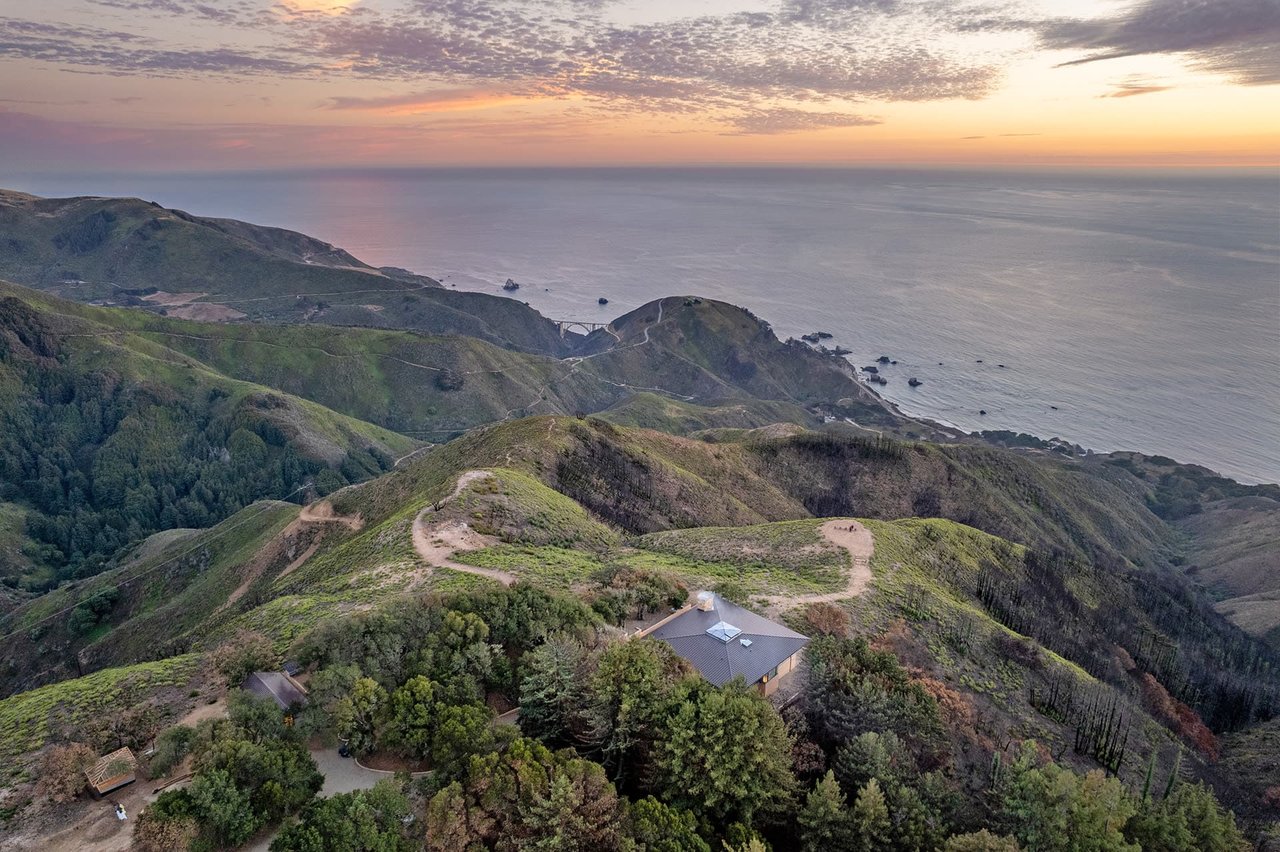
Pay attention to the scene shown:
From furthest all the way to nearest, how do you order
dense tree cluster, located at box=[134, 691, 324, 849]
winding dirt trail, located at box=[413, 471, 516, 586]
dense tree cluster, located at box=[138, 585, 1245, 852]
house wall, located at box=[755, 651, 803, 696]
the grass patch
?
winding dirt trail, located at box=[413, 471, 516, 586] < house wall, located at box=[755, 651, 803, 696] < the grass patch < dense tree cluster, located at box=[134, 691, 324, 849] < dense tree cluster, located at box=[138, 585, 1245, 852]

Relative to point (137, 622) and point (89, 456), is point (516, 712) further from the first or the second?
point (89, 456)

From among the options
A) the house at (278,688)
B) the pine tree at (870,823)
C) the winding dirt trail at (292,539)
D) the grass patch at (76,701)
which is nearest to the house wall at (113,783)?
the house at (278,688)

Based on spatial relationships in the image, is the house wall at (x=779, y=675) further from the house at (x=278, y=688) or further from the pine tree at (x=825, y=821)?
the house at (x=278, y=688)

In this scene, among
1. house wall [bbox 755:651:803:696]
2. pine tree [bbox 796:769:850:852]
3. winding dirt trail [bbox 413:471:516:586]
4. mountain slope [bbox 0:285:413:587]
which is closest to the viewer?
pine tree [bbox 796:769:850:852]

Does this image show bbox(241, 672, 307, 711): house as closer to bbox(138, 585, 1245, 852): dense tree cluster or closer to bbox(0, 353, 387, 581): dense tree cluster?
bbox(138, 585, 1245, 852): dense tree cluster

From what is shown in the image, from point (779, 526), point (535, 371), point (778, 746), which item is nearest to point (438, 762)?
point (778, 746)

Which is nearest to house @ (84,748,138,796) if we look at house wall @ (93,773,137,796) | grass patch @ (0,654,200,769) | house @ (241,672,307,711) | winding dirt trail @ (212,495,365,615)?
house wall @ (93,773,137,796)
